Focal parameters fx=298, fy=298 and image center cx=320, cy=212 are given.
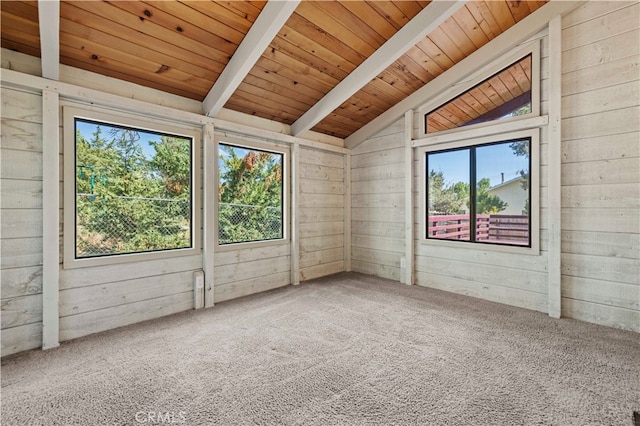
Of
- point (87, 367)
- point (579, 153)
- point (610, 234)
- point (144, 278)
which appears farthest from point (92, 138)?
point (610, 234)

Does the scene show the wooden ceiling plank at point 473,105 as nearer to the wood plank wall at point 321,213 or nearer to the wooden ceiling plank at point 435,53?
the wooden ceiling plank at point 435,53

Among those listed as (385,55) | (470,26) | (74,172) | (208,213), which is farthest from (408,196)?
(74,172)

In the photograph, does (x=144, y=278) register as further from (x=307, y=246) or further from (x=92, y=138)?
(x=307, y=246)

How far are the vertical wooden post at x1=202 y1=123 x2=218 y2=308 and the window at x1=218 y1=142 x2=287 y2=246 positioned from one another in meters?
0.15

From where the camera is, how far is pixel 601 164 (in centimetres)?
259

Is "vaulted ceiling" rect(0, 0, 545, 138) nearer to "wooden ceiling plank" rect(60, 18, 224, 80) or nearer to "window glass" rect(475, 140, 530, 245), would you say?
"wooden ceiling plank" rect(60, 18, 224, 80)

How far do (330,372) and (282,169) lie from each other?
8.44 feet

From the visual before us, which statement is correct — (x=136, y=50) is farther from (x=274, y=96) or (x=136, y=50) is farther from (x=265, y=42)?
(x=274, y=96)

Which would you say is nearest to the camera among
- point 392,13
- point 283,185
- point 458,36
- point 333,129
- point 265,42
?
point 265,42

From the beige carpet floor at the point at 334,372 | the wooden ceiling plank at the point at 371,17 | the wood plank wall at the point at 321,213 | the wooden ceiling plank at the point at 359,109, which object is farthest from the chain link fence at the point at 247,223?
the wooden ceiling plank at the point at 371,17

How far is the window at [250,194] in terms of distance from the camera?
3266 millimetres

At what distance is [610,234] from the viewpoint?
2.56 metres

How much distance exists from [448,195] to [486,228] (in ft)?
1.91

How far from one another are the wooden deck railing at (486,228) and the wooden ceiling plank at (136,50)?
117 inches
